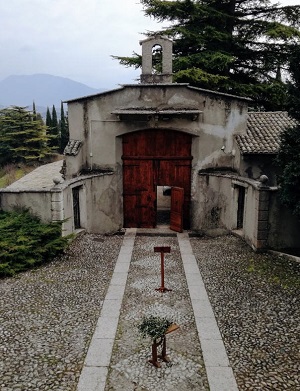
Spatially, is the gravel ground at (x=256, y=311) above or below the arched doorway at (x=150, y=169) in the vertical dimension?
below

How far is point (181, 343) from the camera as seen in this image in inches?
282

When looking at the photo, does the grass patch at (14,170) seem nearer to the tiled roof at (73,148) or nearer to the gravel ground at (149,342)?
the tiled roof at (73,148)

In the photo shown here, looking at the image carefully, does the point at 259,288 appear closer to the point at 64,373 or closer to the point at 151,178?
the point at 64,373

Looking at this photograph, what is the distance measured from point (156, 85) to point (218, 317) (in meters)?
11.2

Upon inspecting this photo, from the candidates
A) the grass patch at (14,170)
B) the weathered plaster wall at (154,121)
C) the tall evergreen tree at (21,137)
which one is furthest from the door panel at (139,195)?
the tall evergreen tree at (21,137)

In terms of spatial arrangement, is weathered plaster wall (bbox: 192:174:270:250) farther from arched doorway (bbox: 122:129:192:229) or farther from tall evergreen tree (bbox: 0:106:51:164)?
tall evergreen tree (bbox: 0:106:51:164)

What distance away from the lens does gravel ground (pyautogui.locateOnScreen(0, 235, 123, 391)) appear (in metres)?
6.17

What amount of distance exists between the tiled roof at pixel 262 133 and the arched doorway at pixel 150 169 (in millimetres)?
2683

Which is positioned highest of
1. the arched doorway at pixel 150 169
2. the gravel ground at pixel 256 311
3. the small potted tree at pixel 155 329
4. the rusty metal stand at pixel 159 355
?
the arched doorway at pixel 150 169

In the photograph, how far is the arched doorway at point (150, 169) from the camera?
16.9m

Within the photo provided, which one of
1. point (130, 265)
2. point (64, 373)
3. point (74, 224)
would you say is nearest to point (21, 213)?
point (74, 224)

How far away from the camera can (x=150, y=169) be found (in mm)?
17125

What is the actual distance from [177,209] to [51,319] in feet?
32.6

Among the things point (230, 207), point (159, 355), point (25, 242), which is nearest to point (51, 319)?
point (159, 355)
